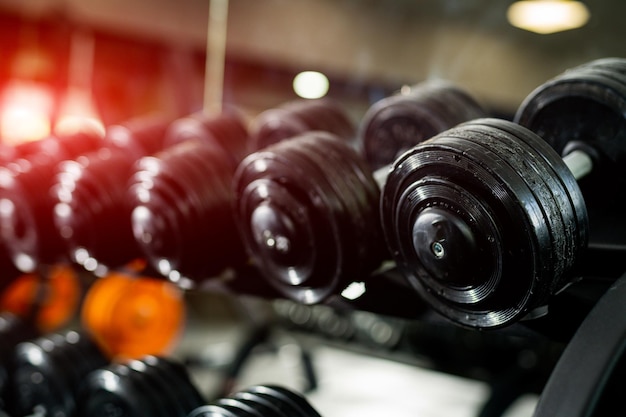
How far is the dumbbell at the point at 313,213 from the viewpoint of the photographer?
Result: 3.43 ft

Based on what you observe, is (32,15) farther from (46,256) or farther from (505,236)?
(505,236)

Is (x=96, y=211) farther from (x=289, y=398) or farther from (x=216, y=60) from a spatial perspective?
(x=216, y=60)

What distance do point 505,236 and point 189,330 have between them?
2.74 meters

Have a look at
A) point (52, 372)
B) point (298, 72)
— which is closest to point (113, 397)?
point (52, 372)

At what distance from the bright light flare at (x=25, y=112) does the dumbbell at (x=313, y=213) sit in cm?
213

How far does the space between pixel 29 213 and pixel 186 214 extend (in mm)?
588

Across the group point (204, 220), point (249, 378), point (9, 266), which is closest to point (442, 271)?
point (204, 220)

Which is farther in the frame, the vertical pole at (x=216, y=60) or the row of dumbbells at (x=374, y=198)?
the vertical pole at (x=216, y=60)

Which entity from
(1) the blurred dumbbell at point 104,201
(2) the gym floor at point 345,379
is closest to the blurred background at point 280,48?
(1) the blurred dumbbell at point 104,201

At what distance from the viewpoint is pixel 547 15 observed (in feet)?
5.96

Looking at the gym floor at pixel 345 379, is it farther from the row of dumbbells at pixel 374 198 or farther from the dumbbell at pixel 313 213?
the dumbbell at pixel 313 213

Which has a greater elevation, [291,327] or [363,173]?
[363,173]

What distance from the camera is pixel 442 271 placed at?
0.91 meters

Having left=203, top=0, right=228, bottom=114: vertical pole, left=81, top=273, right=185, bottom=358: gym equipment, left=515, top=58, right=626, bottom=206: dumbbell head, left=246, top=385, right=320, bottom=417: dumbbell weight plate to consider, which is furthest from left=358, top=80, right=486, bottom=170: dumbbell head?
left=203, top=0, right=228, bottom=114: vertical pole
